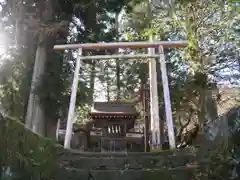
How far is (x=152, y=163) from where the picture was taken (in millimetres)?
4078

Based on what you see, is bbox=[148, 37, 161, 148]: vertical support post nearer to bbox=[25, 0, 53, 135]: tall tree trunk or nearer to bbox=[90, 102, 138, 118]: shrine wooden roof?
bbox=[90, 102, 138, 118]: shrine wooden roof

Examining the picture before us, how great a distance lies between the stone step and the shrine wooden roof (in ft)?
17.7

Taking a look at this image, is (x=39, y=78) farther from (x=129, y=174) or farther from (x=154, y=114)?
(x=129, y=174)

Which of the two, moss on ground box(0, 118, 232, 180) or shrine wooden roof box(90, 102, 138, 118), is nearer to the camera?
moss on ground box(0, 118, 232, 180)

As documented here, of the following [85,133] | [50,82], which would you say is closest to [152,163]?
[50,82]

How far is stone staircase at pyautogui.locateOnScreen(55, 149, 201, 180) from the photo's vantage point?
360 centimetres

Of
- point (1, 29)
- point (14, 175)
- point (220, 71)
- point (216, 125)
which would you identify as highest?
point (1, 29)

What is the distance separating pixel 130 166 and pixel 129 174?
321mm

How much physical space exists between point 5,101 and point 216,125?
6.35 m

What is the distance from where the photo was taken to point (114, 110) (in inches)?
364

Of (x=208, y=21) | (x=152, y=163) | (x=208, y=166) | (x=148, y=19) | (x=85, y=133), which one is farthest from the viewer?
(x=85, y=133)

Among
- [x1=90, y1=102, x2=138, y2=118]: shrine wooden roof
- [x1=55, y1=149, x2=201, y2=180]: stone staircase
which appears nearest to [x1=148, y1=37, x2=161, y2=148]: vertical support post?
[x1=55, y1=149, x2=201, y2=180]: stone staircase

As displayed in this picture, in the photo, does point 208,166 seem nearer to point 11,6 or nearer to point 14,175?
point 14,175

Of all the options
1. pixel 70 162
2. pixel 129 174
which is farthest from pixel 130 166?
pixel 70 162
